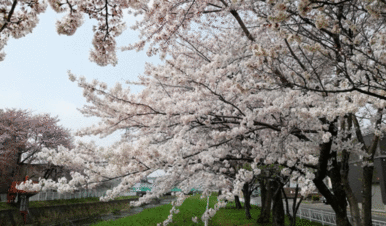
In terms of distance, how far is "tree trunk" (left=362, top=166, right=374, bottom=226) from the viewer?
488 cm

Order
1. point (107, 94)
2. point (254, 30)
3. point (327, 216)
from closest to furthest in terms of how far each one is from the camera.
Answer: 1. point (107, 94)
2. point (254, 30)
3. point (327, 216)

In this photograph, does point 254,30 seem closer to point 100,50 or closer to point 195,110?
point 195,110

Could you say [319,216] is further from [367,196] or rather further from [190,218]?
[367,196]

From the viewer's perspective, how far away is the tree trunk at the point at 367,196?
4883 millimetres

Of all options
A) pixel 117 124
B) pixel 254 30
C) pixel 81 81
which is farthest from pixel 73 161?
pixel 254 30

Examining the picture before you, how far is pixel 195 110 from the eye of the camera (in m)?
4.46

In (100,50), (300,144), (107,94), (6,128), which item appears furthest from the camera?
(6,128)

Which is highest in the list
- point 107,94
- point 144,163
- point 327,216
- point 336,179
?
point 107,94

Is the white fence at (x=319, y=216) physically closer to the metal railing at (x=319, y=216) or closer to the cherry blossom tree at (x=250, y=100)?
the metal railing at (x=319, y=216)

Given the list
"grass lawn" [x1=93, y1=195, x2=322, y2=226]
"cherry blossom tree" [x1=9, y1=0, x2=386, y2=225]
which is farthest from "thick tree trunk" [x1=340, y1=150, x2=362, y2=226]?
"grass lawn" [x1=93, y1=195, x2=322, y2=226]

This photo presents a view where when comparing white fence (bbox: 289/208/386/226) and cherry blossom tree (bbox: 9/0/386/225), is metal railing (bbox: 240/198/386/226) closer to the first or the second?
white fence (bbox: 289/208/386/226)

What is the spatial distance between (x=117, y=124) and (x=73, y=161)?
39.3 inches

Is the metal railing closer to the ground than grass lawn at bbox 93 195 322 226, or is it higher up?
higher up

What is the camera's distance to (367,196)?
504cm
